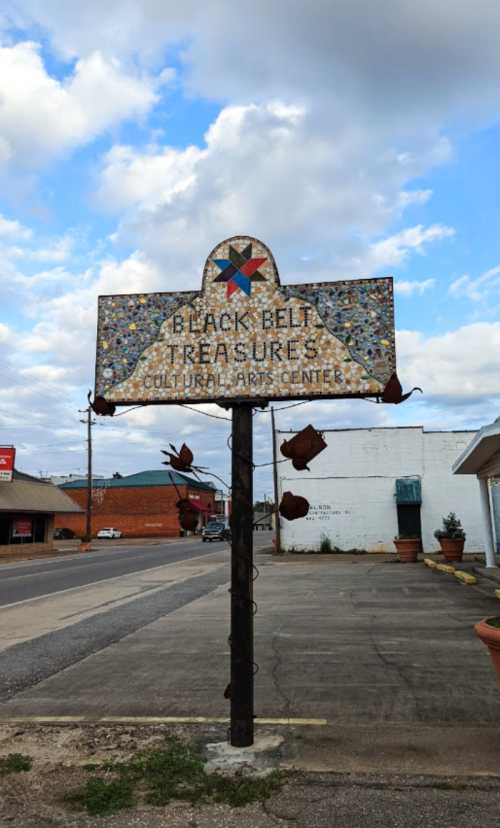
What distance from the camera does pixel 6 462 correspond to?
118ft

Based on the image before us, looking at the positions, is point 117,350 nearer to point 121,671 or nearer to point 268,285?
point 268,285

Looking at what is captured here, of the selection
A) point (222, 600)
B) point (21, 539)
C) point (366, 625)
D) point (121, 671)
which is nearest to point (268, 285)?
point (121, 671)

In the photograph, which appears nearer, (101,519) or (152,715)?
(152,715)

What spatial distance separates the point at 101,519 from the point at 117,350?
72.3m

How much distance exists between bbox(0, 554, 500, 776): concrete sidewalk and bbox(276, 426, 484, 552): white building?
70.1 ft

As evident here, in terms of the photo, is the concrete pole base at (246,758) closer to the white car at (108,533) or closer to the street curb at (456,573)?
→ the street curb at (456,573)

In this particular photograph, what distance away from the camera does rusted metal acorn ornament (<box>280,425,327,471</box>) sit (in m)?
4.71

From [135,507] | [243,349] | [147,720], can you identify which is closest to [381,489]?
[147,720]

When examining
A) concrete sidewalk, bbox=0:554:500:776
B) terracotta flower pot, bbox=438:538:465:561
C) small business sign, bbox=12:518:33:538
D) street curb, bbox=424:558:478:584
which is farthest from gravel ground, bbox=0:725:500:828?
small business sign, bbox=12:518:33:538

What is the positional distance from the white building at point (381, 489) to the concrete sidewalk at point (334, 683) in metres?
21.4

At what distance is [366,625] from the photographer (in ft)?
32.4

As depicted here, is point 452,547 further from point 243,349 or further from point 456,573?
point 243,349

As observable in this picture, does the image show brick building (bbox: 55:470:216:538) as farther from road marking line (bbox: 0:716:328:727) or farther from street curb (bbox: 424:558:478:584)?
road marking line (bbox: 0:716:328:727)

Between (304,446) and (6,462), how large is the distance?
3438cm
